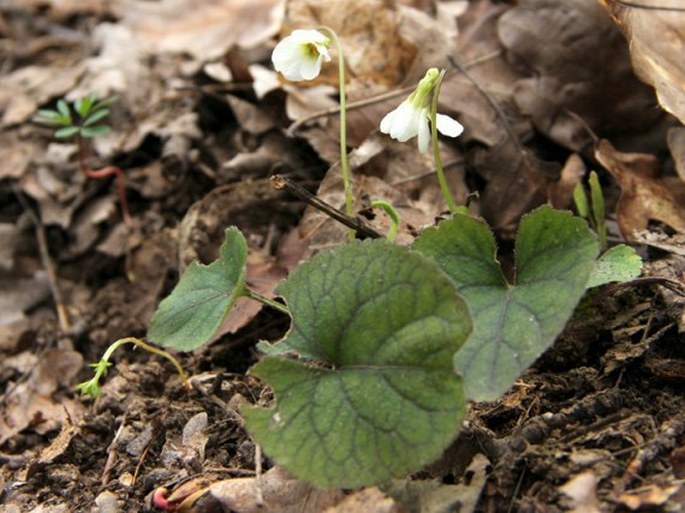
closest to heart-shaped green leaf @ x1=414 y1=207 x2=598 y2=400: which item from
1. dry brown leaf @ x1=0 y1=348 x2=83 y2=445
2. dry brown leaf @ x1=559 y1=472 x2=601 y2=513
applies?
dry brown leaf @ x1=559 y1=472 x2=601 y2=513

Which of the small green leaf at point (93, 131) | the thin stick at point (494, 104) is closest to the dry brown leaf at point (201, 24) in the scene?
the small green leaf at point (93, 131)

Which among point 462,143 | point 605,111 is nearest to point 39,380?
point 462,143

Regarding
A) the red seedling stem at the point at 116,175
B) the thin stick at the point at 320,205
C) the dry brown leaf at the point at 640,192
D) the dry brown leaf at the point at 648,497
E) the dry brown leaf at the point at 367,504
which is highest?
the thin stick at the point at 320,205

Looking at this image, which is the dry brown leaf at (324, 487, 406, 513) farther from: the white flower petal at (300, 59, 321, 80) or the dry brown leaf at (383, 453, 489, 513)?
the white flower petal at (300, 59, 321, 80)

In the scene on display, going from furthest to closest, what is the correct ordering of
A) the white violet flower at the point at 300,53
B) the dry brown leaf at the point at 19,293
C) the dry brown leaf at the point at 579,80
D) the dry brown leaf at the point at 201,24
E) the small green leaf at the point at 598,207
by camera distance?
the dry brown leaf at the point at 201,24, the dry brown leaf at the point at 19,293, the dry brown leaf at the point at 579,80, the small green leaf at the point at 598,207, the white violet flower at the point at 300,53

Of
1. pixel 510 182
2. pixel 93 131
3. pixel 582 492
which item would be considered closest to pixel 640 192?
pixel 510 182

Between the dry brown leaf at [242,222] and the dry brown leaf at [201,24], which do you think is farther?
the dry brown leaf at [201,24]

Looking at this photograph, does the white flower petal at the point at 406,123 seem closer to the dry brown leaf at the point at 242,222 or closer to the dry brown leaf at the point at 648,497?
the dry brown leaf at the point at 242,222

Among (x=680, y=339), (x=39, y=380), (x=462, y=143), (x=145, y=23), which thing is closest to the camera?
(x=680, y=339)

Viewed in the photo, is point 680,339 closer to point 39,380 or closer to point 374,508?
point 374,508
